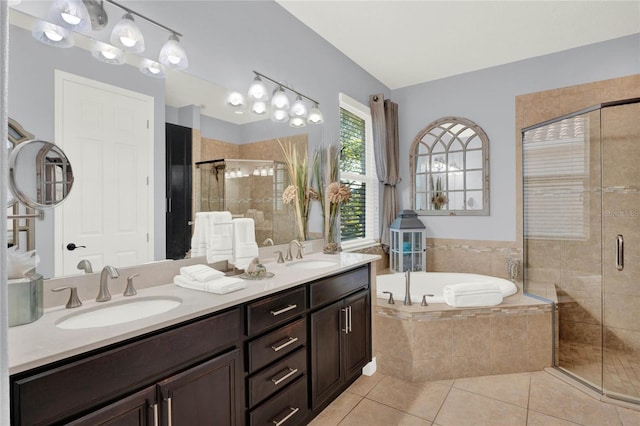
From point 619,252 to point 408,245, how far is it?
1755mm

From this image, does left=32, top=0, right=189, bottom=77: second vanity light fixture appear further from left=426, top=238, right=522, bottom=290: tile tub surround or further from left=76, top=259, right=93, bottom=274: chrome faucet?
left=426, top=238, right=522, bottom=290: tile tub surround

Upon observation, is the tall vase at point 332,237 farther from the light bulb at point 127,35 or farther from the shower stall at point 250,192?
the light bulb at point 127,35

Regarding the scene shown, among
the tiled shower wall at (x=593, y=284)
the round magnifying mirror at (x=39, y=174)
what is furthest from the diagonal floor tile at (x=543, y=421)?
the round magnifying mirror at (x=39, y=174)

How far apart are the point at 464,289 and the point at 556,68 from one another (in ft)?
8.06

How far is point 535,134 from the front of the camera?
3146 mm

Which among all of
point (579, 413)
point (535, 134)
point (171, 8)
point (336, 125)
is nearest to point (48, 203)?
point (171, 8)

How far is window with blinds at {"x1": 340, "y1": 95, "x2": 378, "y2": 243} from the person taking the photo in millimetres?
3426

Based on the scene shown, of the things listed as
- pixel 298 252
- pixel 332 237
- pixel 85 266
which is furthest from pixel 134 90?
pixel 332 237

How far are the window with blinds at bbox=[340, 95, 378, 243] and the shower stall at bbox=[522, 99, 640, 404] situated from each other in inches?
68.2

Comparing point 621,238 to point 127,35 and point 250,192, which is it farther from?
point 127,35

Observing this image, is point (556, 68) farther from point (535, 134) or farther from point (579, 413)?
point (579, 413)

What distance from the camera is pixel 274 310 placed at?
1.62 m

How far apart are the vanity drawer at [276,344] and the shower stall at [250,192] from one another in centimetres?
72

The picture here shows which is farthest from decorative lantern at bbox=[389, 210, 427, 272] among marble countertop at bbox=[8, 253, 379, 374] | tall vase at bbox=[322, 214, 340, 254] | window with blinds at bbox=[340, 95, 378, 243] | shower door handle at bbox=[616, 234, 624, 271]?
marble countertop at bbox=[8, 253, 379, 374]
